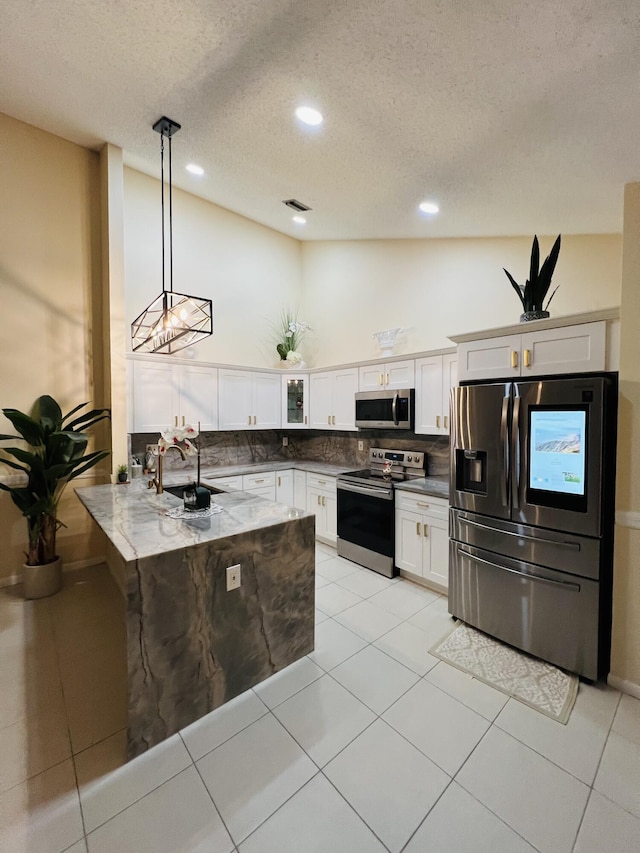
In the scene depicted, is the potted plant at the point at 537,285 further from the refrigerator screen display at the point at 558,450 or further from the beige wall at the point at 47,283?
the beige wall at the point at 47,283

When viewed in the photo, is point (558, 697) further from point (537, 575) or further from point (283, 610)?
point (283, 610)

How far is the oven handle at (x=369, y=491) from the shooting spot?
3463 millimetres

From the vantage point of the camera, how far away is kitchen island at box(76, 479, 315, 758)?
1674mm

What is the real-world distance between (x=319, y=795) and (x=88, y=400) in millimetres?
3694

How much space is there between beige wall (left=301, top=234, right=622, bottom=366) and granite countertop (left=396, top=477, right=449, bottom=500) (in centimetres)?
145

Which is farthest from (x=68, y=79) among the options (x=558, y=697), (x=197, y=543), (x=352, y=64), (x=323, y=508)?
(x=558, y=697)

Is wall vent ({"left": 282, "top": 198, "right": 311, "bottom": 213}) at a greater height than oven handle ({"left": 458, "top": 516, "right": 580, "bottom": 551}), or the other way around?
wall vent ({"left": 282, "top": 198, "right": 311, "bottom": 213})

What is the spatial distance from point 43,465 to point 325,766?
9.96 ft

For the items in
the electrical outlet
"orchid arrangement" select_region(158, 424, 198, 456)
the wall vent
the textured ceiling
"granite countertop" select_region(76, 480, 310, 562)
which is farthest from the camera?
the wall vent

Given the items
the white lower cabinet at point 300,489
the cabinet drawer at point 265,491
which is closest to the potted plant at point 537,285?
the white lower cabinet at point 300,489

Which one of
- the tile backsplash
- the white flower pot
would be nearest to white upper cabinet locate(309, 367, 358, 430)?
the tile backsplash

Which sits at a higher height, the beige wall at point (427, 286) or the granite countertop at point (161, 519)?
the beige wall at point (427, 286)

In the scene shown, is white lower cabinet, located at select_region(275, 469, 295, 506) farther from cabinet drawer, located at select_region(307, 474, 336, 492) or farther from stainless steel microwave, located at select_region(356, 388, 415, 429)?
stainless steel microwave, located at select_region(356, 388, 415, 429)

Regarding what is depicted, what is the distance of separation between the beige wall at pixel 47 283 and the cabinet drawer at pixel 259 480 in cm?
160
